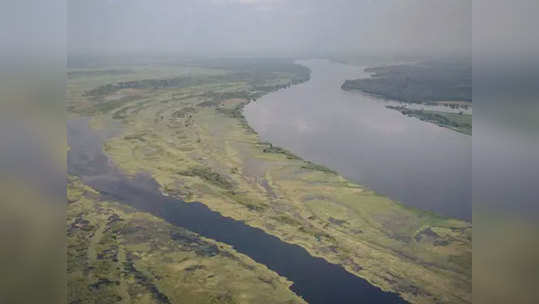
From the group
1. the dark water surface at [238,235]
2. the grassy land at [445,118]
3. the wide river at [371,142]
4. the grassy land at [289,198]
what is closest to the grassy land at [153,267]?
the dark water surface at [238,235]

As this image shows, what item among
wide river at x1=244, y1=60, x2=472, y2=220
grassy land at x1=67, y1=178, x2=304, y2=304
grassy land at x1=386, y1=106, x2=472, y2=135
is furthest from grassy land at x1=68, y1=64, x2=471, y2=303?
grassy land at x1=386, y1=106, x2=472, y2=135

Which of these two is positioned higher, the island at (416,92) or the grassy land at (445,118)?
the island at (416,92)

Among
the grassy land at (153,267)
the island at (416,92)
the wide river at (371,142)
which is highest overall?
the island at (416,92)

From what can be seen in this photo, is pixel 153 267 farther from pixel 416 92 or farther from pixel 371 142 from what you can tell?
pixel 416 92

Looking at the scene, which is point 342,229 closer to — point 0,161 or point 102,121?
point 0,161

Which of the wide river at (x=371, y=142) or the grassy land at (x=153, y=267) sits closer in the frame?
the grassy land at (x=153, y=267)

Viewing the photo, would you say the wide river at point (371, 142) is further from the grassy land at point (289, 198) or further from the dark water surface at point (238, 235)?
the dark water surface at point (238, 235)

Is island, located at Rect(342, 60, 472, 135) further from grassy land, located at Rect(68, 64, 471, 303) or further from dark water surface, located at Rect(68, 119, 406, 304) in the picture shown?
dark water surface, located at Rect(68, 119, 406, 304)
